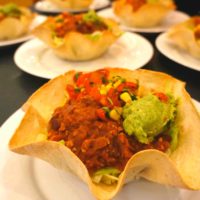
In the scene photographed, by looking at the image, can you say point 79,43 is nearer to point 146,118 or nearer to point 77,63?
point 77,63

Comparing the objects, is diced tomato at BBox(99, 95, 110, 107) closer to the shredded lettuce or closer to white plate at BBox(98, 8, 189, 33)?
the shredded lettuce

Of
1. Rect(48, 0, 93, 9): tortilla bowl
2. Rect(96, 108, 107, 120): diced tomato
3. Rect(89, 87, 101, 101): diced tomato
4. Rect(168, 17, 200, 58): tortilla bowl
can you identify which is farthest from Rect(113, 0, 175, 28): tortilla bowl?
Rect(96, 108, 107, 120): diced tomato

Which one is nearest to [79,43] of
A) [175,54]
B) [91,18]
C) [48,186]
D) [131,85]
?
[91,18]

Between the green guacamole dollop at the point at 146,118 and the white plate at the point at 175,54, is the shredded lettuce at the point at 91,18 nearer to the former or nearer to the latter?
the white plate at the point at 175,54

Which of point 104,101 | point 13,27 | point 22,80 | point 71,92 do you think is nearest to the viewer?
point 104,101

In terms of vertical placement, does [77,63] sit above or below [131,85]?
below

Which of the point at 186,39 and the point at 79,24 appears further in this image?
the point at 79,24
